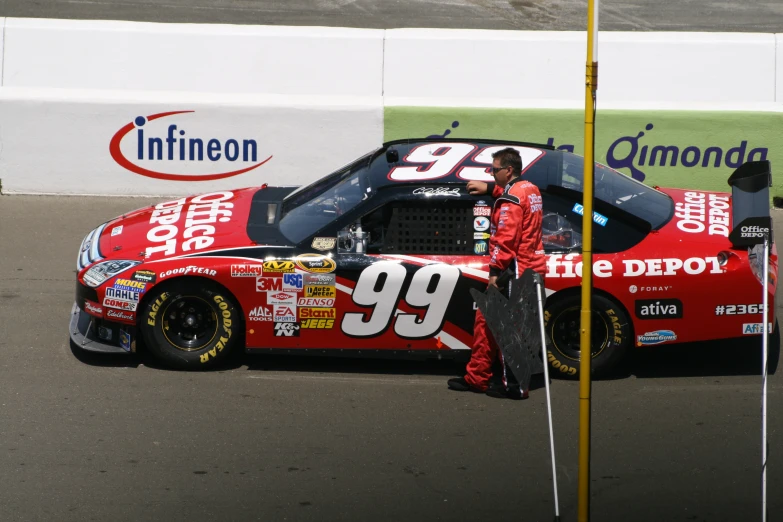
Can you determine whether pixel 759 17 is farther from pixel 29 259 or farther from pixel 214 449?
pixel 214 449

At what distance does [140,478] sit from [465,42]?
8.07m

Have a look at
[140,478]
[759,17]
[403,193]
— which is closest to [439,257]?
[403,193]

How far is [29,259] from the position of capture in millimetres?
9547

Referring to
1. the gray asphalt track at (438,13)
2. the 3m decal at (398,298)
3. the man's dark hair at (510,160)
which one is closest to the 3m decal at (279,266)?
the 3m decal at (398,298)

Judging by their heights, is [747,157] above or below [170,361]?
above

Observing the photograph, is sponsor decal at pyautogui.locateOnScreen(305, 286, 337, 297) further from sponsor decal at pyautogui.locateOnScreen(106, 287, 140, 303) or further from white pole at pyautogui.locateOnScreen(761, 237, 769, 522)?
white pole at pyautogui.locateOnScreen(761, 237, 769, 522)

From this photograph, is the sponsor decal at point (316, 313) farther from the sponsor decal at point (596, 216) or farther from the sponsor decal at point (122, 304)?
the sponsor decal at point (596, 216)

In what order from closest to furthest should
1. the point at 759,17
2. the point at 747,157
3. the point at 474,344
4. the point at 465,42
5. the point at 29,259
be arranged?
the point at 474,344
the point at 29,259
the point at 747,157
the point at 465,42
the point at 759,17

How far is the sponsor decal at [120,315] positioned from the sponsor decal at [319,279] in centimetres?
122

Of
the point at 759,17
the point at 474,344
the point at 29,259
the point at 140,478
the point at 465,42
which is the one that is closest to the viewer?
the point at 140,478

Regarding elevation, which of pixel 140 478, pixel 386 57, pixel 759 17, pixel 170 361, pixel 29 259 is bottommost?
pixel 140 478

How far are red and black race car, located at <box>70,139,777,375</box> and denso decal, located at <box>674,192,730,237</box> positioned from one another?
0.04 meters

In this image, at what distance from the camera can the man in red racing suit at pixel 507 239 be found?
6695mm

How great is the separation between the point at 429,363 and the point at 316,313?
108cm
